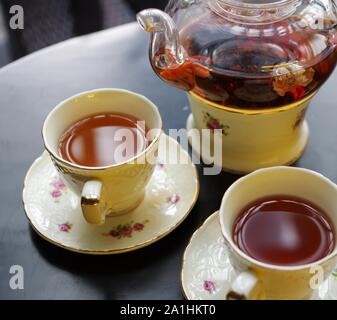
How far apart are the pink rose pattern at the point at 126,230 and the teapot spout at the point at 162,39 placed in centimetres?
21

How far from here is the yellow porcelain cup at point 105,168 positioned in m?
0.75

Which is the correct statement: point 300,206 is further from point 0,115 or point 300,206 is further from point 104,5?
point 104,5

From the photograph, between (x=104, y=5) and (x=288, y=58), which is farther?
(x=104, y=5)

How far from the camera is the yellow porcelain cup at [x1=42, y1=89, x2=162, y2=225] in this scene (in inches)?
29.5

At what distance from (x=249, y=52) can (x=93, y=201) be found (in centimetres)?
29

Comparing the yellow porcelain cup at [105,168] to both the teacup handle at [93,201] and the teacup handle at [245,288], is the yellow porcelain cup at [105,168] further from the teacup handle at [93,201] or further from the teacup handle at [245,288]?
the teacup handle at [245,288]

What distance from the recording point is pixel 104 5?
1695 millimetres

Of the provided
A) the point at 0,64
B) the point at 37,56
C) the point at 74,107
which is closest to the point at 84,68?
the point at 37,56

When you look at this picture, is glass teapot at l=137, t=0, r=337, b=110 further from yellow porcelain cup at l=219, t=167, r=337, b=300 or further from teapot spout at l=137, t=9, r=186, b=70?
yellow porcelain cup at l=219, t=167, r=337, b=300

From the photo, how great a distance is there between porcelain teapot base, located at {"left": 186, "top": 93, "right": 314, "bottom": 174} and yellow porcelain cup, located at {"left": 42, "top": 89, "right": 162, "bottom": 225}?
0.09 metres

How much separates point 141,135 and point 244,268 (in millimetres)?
262

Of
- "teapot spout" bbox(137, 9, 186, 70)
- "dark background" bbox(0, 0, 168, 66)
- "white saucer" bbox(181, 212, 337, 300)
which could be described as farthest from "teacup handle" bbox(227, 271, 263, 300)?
"dark background" bbox(0, 0, 168, 66)

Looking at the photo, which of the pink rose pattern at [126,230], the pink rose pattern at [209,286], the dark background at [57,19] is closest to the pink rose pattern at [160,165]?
the pink rose pattern at [126,230]

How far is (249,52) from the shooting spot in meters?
0.83
